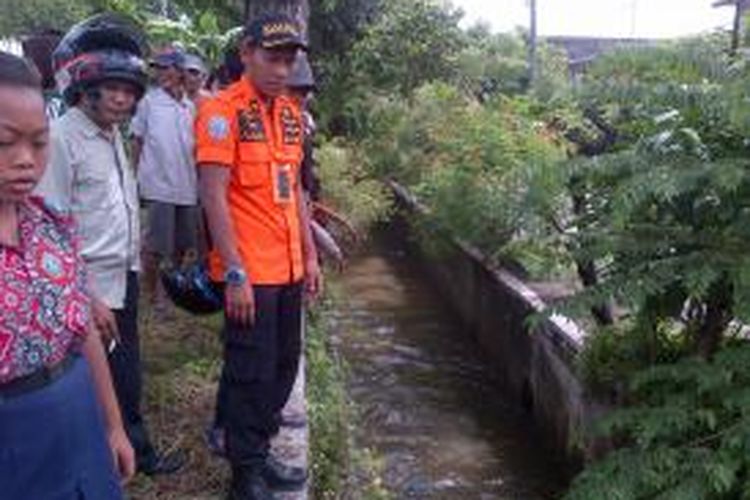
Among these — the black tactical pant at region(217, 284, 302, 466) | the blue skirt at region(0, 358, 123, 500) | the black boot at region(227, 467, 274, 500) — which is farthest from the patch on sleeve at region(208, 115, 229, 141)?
the blue skirt at region(0, 358, 123, 500)

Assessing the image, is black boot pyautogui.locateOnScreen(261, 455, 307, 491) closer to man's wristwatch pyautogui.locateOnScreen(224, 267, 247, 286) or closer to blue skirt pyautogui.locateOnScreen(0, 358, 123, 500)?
man's wristwatch pyautogui.locateOnScreen(224, 267, 247, 286)

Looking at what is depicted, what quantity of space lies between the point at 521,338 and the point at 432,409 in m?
0.92

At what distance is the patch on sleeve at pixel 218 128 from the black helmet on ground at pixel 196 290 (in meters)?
0.57

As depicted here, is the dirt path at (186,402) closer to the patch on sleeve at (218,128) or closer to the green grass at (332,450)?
the green grass at (332,450)

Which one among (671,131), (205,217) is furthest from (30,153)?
(671,131)

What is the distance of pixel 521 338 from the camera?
8.48 m

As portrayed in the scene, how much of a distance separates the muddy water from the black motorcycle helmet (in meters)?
3.78

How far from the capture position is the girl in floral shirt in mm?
2281

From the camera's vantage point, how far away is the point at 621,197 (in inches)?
185

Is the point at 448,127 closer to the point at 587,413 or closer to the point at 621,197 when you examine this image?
the point at 587,413

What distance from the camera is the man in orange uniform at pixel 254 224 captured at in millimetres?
3742

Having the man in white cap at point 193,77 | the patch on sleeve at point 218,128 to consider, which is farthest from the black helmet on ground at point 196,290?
the man in white cap at point 193,77

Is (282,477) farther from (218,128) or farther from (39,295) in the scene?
(39,295)

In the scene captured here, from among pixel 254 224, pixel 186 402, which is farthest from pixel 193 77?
pixel 254 224
